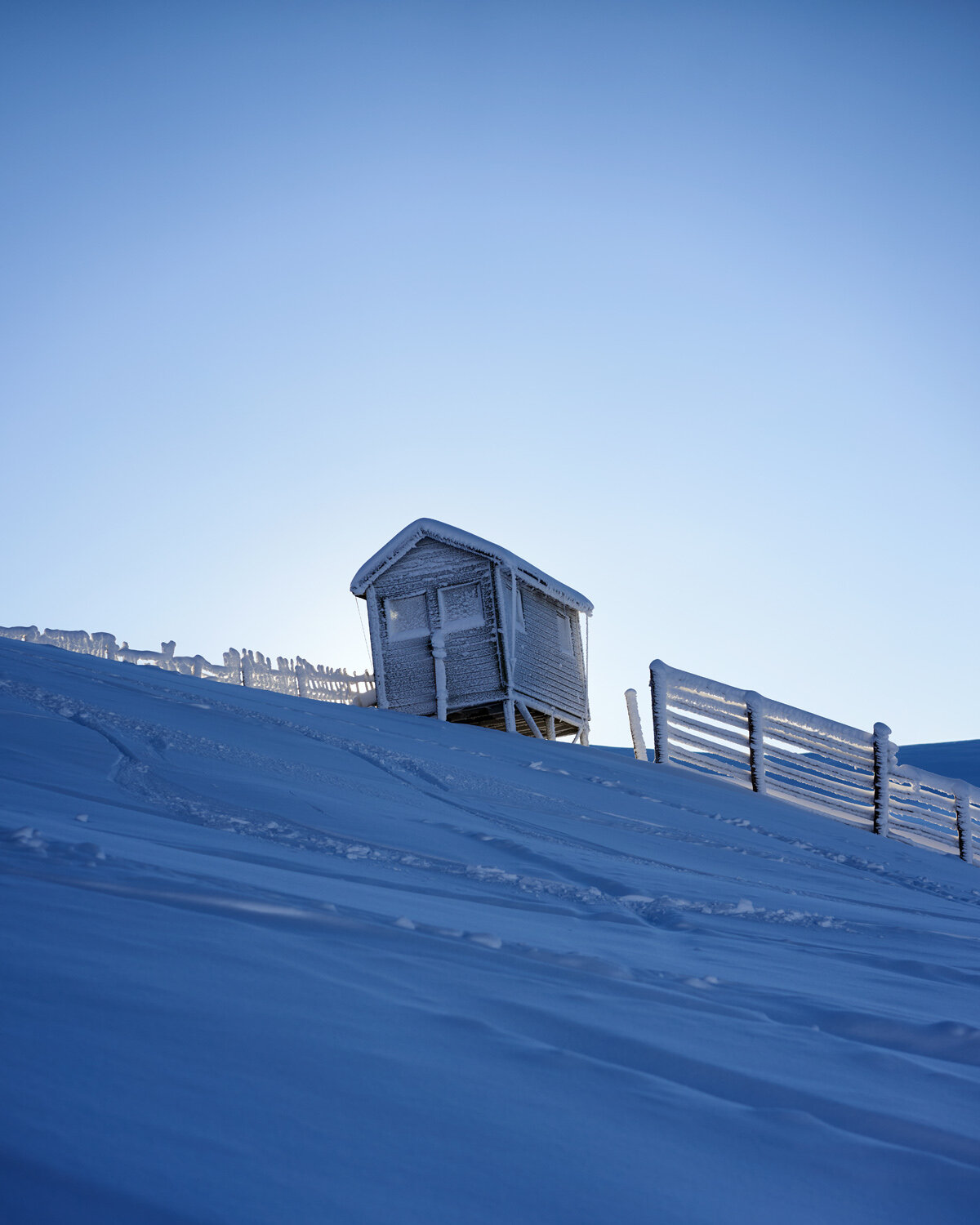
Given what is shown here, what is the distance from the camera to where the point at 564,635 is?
23.0 meters

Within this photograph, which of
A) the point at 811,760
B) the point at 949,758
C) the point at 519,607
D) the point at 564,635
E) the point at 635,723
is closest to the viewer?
the point at 811,760

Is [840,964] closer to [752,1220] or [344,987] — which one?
[344,987]

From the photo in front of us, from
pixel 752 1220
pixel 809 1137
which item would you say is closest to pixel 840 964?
pixel 809 1137

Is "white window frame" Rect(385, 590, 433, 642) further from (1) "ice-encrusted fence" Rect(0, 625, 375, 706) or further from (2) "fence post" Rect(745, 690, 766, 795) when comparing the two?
(2) "fence post" Rect(745, 690, 766, 795)

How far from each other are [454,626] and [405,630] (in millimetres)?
1074

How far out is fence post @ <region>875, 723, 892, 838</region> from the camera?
39.0ft

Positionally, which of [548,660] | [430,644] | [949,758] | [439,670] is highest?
[430,644]

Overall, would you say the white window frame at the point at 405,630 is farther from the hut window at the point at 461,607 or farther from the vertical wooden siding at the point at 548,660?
the vertical wooden siding at the point at 548,660

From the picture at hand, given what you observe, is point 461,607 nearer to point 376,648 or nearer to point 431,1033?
point 376,648

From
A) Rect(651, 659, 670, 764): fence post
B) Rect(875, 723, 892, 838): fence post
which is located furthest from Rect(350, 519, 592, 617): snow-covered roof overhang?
Rect(875, 723, 892, 838): fence post

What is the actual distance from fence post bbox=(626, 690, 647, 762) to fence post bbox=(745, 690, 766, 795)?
3671 millimetres

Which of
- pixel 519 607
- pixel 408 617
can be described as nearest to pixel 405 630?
pixel 408 617

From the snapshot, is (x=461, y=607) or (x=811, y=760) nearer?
(x=811, y=760)

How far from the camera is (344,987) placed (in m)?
2.26
